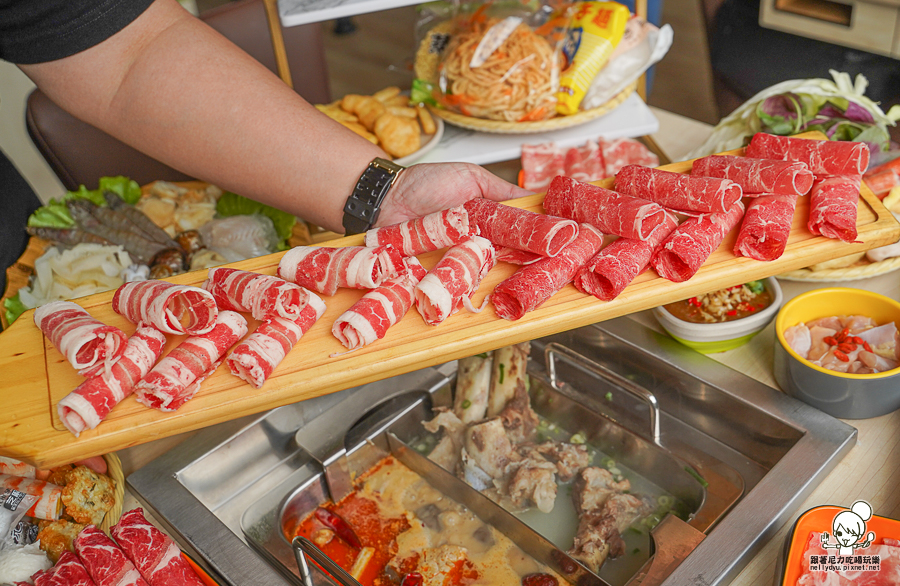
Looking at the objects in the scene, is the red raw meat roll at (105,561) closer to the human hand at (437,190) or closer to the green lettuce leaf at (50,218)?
the human hand at (437,190)

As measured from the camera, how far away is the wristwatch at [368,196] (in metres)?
1.51

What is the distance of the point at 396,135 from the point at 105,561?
1.58 m

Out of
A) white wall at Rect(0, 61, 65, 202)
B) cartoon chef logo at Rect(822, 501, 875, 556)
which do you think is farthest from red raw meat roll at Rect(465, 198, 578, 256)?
white wall at Rect(0, 61, 65, 202)

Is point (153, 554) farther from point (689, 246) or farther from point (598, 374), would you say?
point (689, 246)

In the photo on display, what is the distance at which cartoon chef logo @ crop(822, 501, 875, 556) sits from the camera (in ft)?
3.43

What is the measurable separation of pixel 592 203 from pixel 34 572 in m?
1.20

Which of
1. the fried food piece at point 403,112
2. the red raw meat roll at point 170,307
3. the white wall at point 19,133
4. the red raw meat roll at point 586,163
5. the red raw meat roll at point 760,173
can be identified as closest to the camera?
the red raw meat roll at point 170,307

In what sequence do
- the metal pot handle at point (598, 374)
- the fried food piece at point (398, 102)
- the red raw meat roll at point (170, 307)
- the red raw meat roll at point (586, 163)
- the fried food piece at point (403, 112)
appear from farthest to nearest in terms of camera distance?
the fried food piece at point (398, 102) → the fried food piece at point (403, 112) → the red raw meat roll at point (586, 163) → the metal pot handle at point (598, 374) → the red raw meat roll at point (170, 307)

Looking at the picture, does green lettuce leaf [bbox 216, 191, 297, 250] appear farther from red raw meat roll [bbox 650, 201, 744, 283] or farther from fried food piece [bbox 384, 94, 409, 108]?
red raw meat roll [bbox 650, 201, 744, 283]

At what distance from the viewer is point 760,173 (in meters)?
1.29

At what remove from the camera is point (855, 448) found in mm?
1300

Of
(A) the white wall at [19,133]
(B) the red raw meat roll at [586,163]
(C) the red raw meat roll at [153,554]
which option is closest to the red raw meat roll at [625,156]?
(B) the red raw meat roll at [586,163]

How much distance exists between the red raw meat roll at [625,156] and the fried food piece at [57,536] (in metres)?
1.70

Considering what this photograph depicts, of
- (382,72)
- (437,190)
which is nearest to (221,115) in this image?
(437,190)
